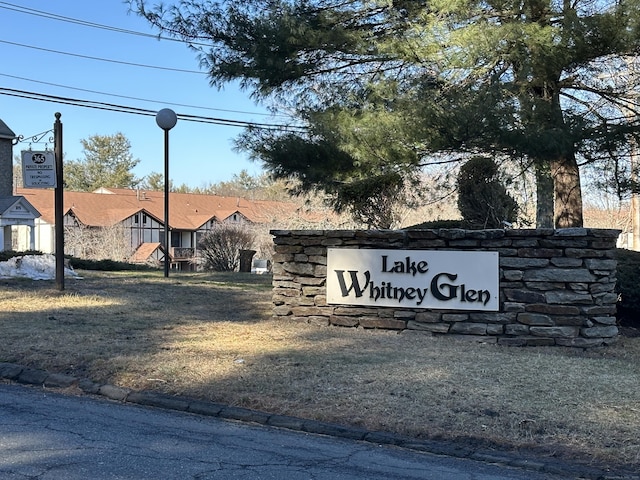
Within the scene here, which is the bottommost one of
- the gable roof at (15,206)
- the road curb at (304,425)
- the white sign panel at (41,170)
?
the road curb at (304,425)

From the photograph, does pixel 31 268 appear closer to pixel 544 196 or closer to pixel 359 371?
pixel 359 371

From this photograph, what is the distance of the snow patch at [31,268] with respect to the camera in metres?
15.4

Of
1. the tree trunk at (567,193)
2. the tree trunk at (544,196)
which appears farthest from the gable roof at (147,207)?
the tree trunk at (567,193)

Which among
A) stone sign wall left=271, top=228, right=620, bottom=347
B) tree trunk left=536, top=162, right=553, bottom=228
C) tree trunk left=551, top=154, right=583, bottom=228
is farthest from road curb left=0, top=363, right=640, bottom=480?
tree trunk left=536, top=162, right=553, bottom=228

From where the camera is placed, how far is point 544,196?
12508mm

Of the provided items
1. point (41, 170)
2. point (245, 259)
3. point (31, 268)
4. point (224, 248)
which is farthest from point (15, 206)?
point (41, 170)

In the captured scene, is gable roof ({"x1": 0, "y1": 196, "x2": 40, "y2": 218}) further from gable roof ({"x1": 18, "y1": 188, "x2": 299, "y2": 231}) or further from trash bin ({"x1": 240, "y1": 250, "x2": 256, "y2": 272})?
trash bin ({"x1": 240, "y1": 250, "x2": 256, "y2": 272})

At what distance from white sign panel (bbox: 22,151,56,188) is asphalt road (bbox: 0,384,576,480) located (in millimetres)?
7547

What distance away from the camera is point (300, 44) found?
1187 centimetres

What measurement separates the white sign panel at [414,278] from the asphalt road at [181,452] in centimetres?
439

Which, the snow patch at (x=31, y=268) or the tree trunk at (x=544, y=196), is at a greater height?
the tree trunk at (x=544, y=196)

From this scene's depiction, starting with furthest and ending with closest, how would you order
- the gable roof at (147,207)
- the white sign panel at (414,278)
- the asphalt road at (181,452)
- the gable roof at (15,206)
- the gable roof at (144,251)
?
the gable roof at (147,207) < the gable roof at (144,251) < the gable roof at (15,206) < the white sign panel at (414,278) < the asphalt road at (181,452)

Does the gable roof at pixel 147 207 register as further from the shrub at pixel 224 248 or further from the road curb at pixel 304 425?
the road curb at pixel 304 425

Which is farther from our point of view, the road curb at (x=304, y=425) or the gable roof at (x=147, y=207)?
the gable roof at (x=147, y=207)
